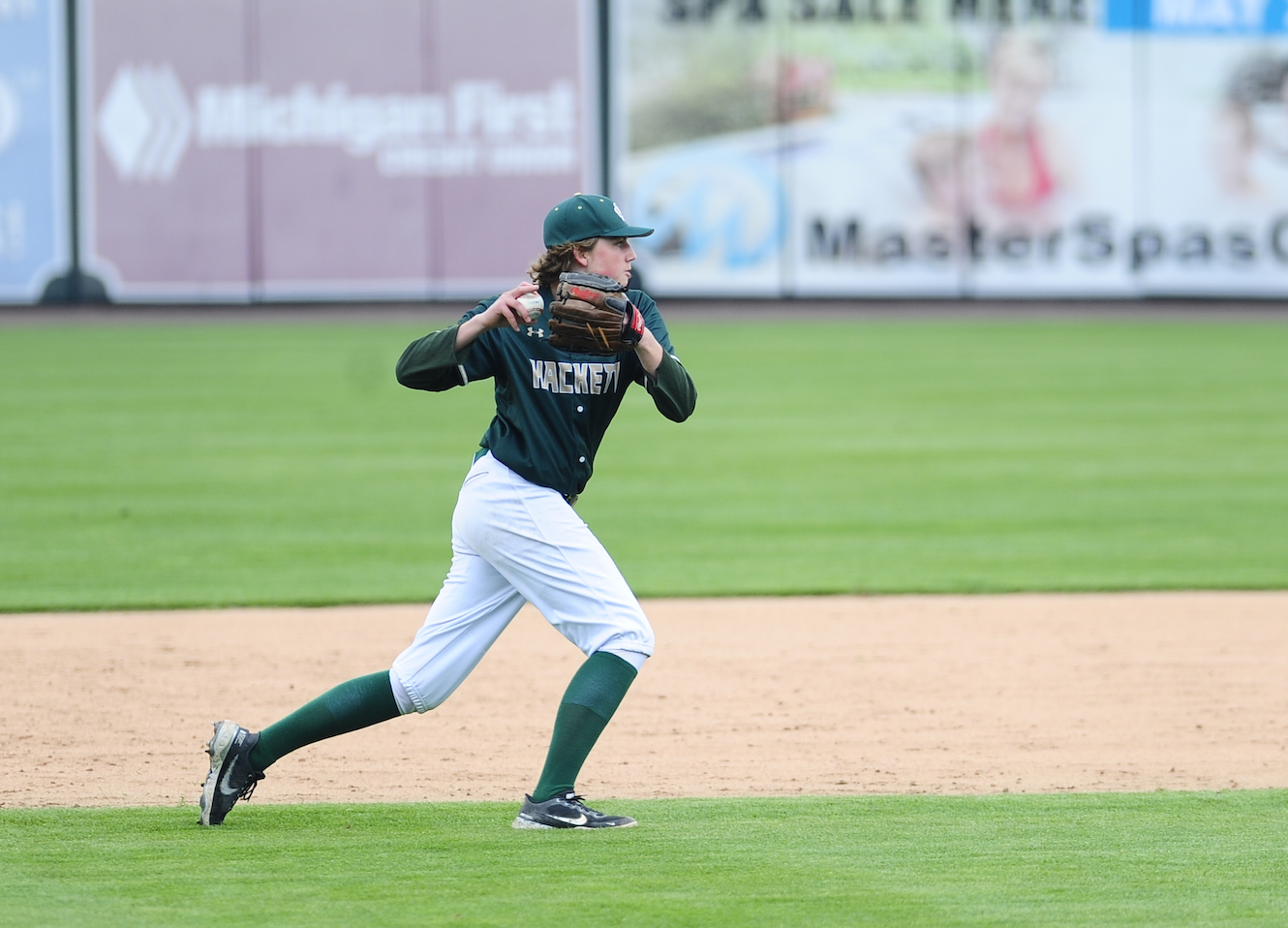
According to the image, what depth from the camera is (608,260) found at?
4.66m

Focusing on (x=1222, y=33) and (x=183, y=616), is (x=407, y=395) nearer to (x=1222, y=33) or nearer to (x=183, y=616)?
(x=183, y=616)

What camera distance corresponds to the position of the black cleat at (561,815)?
4.62 meters

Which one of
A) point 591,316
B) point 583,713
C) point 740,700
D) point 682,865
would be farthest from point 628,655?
point 740,700

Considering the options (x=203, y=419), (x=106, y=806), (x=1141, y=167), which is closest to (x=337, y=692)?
(x=106, y=806)

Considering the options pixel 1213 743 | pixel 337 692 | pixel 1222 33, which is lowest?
pixel 1213 743

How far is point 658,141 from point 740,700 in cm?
2163

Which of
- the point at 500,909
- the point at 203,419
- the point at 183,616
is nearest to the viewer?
the point at 500,909

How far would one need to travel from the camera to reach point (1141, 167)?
28219 mm

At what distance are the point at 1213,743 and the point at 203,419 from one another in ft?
39.5

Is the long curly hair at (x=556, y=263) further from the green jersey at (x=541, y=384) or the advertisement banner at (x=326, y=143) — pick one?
the advertisement banner at (x=326, y=143)

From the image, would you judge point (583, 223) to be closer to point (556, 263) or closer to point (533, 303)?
point (556, 263)

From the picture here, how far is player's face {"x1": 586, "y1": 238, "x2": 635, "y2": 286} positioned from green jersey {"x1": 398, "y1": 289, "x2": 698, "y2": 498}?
0.47 feet

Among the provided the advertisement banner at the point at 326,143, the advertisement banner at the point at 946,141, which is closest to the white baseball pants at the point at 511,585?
the advertisement banner at the point at 946,141

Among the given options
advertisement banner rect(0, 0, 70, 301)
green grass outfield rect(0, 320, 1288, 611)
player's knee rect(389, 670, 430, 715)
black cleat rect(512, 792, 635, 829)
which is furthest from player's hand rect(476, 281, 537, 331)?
advertisement banner rect(0, 0, 70, 301)
